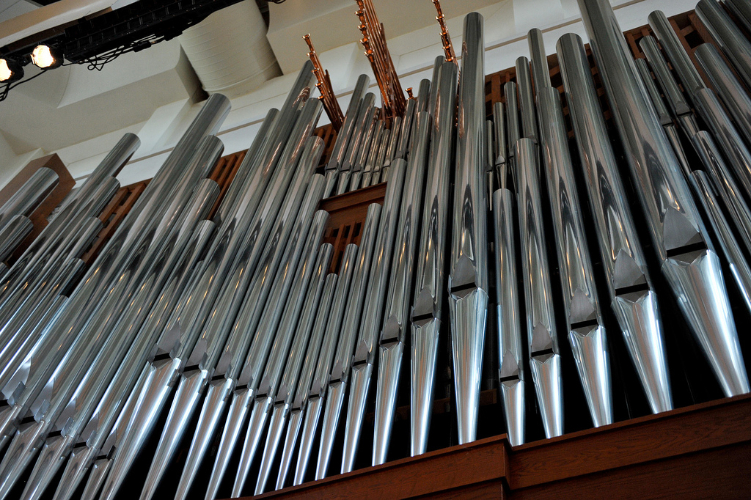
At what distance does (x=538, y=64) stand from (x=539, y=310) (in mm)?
2550

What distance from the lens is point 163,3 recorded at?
6.01 metres

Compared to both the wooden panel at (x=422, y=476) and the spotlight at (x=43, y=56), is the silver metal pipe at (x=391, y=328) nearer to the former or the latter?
the wooden panel at (x=422, y=476)

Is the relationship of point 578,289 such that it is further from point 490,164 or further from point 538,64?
point 538,64

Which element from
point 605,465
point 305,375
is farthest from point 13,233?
point 605,465

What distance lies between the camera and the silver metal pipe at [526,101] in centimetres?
401

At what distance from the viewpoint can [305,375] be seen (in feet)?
9.74

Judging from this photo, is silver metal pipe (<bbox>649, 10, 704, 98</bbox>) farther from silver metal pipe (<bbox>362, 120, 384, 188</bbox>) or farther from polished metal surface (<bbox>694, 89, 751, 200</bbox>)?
silver metal pipe (<bbox>362, 120, 384, 188</bbox>)

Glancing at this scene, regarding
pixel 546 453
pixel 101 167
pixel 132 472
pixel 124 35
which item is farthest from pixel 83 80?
pixel 546 453

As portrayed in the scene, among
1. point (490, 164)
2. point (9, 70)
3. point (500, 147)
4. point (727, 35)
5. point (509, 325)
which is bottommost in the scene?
point (509, 325)

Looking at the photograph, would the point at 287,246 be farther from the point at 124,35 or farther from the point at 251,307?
the point at 124,35

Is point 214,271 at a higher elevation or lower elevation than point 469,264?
higher

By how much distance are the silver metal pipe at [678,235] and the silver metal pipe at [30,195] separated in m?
4.10

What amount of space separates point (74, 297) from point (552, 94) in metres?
2.79

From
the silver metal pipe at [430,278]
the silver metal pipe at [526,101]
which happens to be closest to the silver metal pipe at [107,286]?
the silver metal pipe at [430,278]
